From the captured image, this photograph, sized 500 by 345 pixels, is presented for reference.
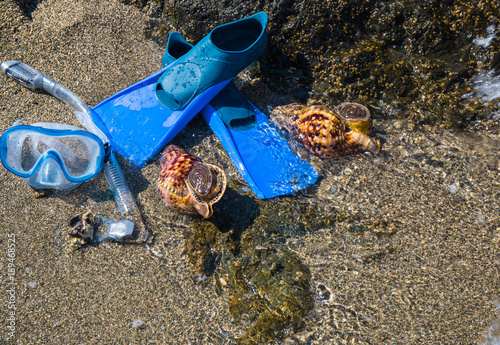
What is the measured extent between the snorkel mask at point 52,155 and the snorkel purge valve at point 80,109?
0.16 m

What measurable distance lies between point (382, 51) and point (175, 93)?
7.04ft

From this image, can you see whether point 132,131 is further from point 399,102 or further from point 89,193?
point 399,102

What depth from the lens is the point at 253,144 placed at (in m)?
3.40

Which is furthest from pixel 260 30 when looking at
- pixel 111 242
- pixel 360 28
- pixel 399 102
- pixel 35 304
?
pixel 35 304

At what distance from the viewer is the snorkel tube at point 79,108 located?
3.03 metres

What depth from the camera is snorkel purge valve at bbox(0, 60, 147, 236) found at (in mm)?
3025

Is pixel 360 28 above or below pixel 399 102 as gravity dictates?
above

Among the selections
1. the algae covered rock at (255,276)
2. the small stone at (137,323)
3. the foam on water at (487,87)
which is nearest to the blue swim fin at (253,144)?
the algae covered rock at (255,276)

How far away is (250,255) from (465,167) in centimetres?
210

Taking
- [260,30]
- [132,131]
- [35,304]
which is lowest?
[35,304]

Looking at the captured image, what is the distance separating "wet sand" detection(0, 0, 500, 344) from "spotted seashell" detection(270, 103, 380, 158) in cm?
13

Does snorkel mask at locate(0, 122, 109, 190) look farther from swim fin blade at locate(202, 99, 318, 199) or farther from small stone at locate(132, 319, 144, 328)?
small stone at locate(132, 319, 144, 328)

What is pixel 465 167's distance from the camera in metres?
3.06

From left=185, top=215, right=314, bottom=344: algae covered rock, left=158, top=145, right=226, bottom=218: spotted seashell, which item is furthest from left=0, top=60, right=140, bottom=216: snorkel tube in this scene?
left=185, top=215, right=314, bottom=344: algae covered rock
